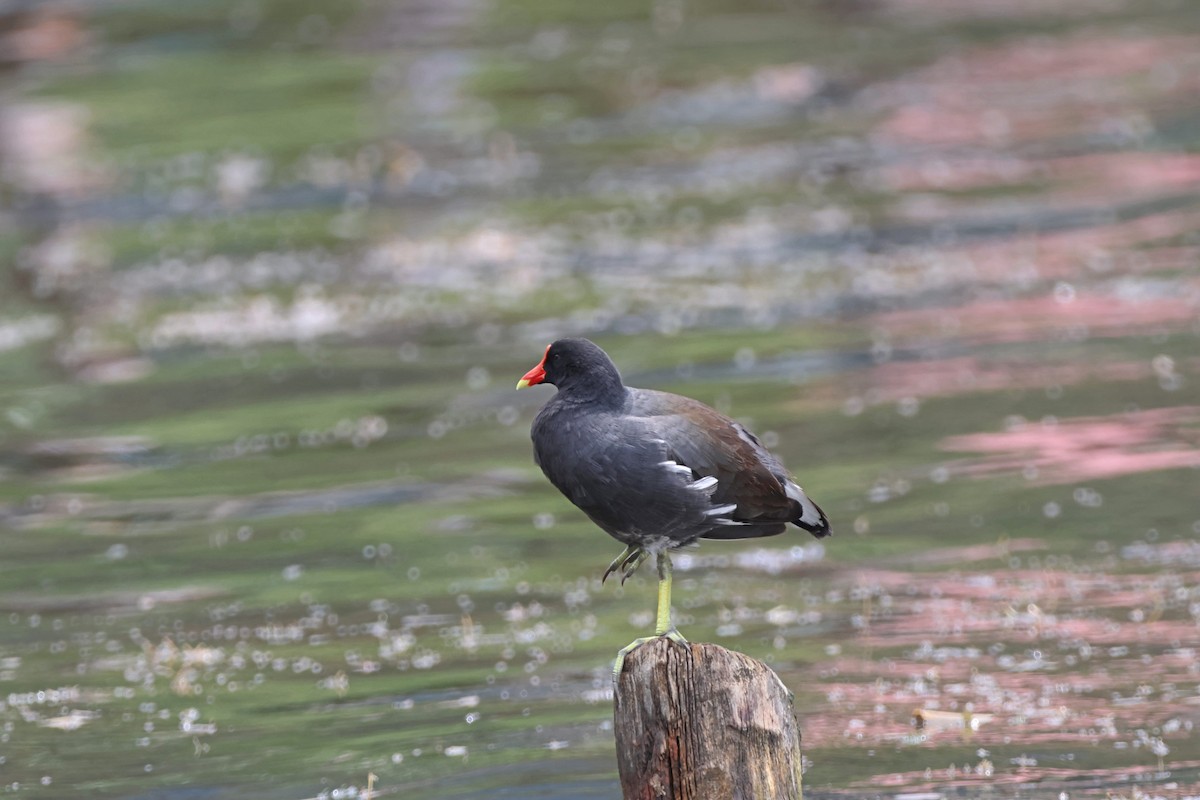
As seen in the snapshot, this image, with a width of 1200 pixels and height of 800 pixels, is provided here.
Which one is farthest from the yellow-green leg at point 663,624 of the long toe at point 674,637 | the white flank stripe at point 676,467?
the white flank stripe at point 676,467

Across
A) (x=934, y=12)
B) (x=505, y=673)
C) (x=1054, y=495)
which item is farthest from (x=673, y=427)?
(x=934, y=12)

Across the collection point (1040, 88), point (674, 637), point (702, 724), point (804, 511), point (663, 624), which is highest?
point (1040, 88)

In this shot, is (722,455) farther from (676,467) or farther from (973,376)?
(973,376)

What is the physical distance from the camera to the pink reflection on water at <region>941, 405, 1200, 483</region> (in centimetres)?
1067

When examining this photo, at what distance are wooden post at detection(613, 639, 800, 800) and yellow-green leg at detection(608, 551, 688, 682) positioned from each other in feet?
0.11

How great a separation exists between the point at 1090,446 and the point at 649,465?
6139mm

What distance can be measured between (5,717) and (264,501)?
334 centimetres

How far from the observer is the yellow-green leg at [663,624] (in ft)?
17.8

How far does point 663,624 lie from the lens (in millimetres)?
5719

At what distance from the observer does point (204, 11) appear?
83.4 ft

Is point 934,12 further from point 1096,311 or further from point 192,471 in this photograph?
point 192,471

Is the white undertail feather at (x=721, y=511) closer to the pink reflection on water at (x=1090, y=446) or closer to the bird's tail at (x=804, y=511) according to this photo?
the bird's tail at (x=804, y=511)

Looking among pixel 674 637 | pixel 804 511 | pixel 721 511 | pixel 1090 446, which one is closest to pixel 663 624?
pixel 674 637

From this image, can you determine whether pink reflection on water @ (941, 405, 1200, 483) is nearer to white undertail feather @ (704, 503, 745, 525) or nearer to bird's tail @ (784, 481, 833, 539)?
bird's tail @ (784, 481, 833, 539)
